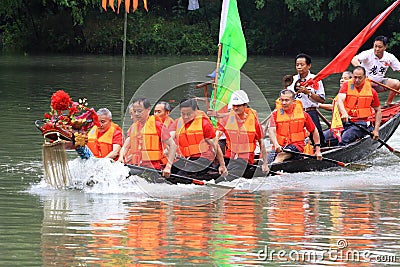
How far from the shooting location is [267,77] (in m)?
27.8

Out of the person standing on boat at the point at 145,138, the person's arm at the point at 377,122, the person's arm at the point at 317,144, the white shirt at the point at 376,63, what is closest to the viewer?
the person standing on boat at the point at 145,138

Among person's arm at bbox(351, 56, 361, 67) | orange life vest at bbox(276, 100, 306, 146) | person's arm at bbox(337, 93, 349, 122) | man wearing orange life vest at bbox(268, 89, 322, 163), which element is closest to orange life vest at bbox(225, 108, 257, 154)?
man wearing orange life vest at bbox(268, 89, 322, 163)

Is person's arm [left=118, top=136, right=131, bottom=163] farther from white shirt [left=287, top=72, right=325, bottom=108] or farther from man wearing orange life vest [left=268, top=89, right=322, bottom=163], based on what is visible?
white shirt [left=287, top=72, right=325, bottom=108]

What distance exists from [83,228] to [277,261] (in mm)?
2063

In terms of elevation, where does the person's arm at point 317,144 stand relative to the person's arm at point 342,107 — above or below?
below

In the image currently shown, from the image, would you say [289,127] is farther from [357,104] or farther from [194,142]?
[357,104]

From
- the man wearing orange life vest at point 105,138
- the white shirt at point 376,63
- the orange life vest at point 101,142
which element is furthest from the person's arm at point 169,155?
the white shirt at point 376,63

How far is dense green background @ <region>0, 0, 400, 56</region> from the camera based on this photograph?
37.1m

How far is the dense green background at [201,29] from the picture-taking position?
122 feet

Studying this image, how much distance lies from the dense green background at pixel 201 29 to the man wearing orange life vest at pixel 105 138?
2433 cm

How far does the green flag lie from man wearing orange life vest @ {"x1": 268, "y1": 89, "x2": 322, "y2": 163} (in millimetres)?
861

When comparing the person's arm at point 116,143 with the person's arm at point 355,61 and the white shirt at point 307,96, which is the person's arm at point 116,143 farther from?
the person's arm at point 355,61

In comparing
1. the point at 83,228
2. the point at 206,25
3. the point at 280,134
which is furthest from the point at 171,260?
the point at 206,25

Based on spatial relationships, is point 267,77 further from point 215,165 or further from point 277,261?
point 277,261
